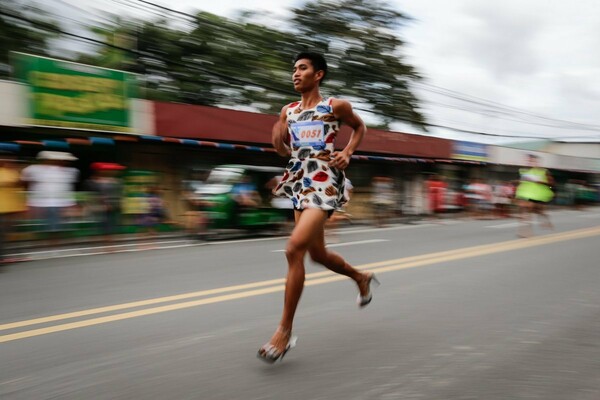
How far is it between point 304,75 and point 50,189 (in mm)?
7350

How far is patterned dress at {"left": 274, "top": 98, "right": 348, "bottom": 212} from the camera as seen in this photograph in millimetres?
3352

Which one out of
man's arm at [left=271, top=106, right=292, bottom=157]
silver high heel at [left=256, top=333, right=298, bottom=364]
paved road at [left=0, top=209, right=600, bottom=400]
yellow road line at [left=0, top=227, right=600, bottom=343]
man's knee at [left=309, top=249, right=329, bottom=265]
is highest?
man's arm at [left=271, top=106, right=292, bottom=157]

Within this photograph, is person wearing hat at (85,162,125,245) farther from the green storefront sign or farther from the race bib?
the race bib

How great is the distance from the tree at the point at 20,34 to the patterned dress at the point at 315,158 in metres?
21.3

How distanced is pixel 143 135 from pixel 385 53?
20.3 m

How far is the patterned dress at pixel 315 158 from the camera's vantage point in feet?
11.0

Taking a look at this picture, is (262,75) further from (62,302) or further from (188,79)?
(62,302)

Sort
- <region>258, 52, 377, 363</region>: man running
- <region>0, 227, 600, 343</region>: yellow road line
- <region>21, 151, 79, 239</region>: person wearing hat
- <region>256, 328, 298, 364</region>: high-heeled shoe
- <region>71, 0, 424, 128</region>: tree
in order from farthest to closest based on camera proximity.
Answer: <region>71, 0, 424, 128</region>: tree, <region>21, 151, 79, 239</region>: person wearing hat, <region>0, 227, 600, 343</region>: yellow road line, <region>258, 52, 377, 363</region>: man running, <region>256, 328, 298, 364</region>: high-heeled shoe

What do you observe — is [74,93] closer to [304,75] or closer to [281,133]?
[281,133]

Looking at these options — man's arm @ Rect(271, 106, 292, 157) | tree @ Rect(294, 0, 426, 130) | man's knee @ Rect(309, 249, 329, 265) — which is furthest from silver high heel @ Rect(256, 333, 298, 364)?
tree @ Rect(294, 0, 426, 130)

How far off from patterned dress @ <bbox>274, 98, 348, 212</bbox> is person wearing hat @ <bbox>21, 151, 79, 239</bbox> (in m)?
7.15

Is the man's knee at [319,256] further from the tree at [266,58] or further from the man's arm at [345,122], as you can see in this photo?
the tree at [266,58]

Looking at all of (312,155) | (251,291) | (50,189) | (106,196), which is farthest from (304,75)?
(106,196)

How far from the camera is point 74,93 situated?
11906 millimetres
